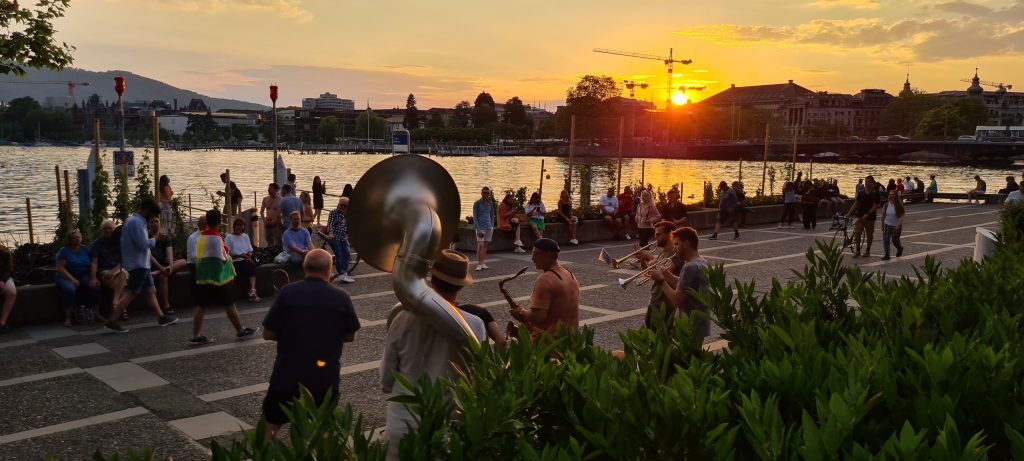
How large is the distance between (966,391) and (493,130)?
18772 cm

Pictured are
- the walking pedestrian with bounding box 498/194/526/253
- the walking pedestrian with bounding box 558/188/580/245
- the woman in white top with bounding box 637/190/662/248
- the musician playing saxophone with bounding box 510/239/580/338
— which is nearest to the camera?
the musician playing saxophone with bounding box 510/239/580/338

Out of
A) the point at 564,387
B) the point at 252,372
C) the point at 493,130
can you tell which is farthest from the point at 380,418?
the point at 493,130

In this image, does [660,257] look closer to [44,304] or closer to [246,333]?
[246,333]

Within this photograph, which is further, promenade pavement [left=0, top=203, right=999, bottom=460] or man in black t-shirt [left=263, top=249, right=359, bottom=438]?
promenade pavement [left=0, top=203, right=999, bottom=460]

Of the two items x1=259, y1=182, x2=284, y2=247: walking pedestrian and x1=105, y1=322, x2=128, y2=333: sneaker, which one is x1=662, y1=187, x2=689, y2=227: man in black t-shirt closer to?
x1=259, y1=182, x2=284, y2=247: walking pedestrian

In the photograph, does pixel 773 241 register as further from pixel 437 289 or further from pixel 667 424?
pixel 667 424

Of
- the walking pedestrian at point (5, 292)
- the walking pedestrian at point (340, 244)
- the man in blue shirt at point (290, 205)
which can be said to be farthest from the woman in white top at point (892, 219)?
the walking pedestrian at point (5, 292)

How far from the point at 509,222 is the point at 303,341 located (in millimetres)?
12937

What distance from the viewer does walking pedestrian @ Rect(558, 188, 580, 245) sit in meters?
19.8

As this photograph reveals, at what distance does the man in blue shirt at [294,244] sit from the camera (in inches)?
512

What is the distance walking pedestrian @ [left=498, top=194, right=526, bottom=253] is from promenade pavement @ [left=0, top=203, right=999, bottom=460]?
351cm

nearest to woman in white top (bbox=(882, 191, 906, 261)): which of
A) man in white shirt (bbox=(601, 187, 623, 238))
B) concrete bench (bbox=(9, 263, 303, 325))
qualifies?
man in white shirt (bbox=(601, 187, 623, 238))

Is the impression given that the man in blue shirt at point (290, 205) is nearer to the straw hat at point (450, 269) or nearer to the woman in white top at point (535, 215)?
the woman in white top at point (535, 215)

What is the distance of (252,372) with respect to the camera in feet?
27.8
